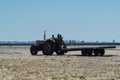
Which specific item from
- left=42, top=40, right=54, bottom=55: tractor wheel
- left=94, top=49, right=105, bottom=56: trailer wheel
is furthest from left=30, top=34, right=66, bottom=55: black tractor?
left=94, top=49, right=105, bottom=56: trailer wheel

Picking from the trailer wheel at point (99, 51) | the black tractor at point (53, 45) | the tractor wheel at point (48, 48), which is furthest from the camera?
the black tractor at point (53, 45)

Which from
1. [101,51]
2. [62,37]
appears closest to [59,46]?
[62,37]

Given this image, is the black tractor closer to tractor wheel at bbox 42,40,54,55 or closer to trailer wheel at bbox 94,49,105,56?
Result: tractor wheel at bbox 42,40,54,55

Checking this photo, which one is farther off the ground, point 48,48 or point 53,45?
point 53,45

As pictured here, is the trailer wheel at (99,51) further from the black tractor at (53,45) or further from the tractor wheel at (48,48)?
the tractor wheel at (48,48)

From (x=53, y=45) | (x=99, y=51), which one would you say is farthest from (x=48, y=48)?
(x=99, y=51)

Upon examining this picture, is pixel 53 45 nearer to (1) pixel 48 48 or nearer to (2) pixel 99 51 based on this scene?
(1) pixel 48 48

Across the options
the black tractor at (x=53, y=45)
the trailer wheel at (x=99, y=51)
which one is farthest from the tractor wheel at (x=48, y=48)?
the trailer wheel at (x=99, y=51)

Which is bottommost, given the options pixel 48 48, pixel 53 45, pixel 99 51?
pixel 99 51

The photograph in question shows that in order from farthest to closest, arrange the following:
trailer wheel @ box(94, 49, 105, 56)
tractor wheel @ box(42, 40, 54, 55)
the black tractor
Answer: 1. the black tractor
2. tractor wheel @ box(42, 40, 54, 55)
3. trailer wheel @ box(94, 49, 105, 56)

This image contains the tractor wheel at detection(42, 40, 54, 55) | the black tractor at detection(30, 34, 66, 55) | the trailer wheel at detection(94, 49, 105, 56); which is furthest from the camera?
the black tractor at detection(30, 34, 66, 55)

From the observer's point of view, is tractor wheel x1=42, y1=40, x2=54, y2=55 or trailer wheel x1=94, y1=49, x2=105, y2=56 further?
tractor wheel x1=42, y1=40, x2=54, y2=55

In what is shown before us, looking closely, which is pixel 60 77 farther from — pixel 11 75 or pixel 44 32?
pixel 44 32

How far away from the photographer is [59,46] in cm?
5047
